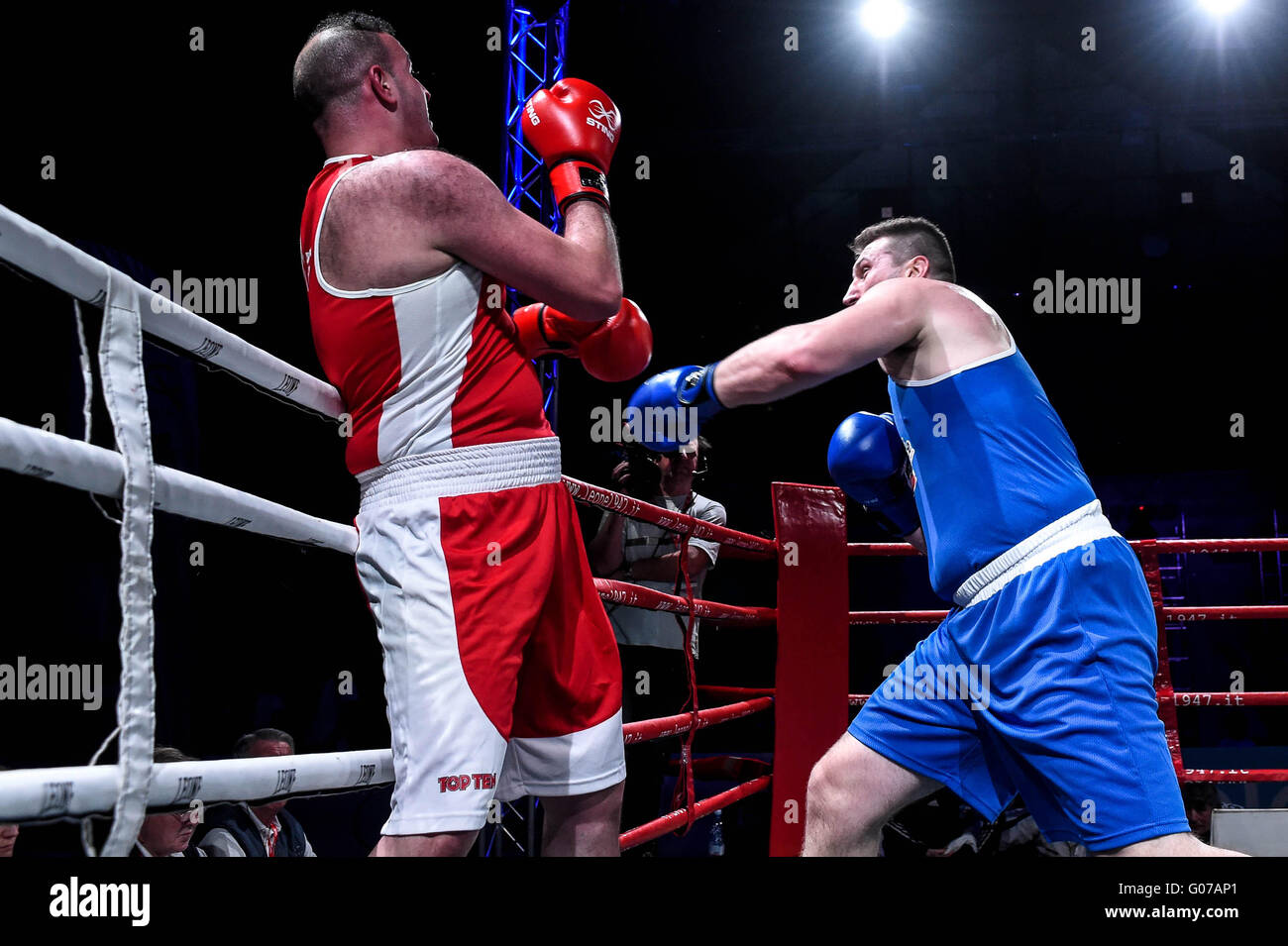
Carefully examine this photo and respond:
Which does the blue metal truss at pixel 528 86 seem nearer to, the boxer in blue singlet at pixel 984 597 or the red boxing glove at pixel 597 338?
the boxer in blue singlet at pixel 984 597

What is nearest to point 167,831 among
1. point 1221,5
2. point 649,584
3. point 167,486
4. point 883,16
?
point 649,584

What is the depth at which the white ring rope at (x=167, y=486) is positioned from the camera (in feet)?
2.89

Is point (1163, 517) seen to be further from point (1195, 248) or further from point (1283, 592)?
point (1195, 248)

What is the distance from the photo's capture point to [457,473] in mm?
1335

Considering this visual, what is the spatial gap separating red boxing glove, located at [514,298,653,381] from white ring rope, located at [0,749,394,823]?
65 centimetres

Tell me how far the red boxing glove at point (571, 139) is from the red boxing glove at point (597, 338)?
0.18m

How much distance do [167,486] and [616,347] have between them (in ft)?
2.28

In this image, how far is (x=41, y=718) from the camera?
15.5ft

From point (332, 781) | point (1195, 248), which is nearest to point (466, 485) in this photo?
point (332, 781)

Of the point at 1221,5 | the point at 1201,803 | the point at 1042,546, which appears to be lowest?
the point at 1201,803

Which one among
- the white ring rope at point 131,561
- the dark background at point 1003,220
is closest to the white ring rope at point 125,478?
the white ring rope at point 131,561

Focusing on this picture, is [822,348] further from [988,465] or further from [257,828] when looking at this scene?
[257,828]

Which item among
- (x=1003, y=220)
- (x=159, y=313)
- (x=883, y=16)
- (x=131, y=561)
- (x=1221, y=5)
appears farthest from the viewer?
(x=1003, y=220)
